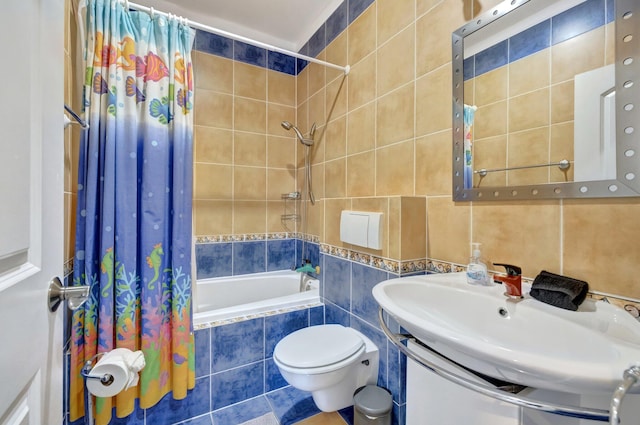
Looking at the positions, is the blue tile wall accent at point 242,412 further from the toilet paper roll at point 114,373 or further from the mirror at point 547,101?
the mirror at point 547,101

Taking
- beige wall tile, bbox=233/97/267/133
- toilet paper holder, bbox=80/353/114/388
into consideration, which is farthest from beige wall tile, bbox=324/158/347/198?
toilet paper holder, bbox=80/353/114/388

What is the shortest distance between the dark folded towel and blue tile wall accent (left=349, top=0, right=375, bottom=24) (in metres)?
1.81

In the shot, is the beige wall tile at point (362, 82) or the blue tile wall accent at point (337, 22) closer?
the beige wall tile at point (362, 82)

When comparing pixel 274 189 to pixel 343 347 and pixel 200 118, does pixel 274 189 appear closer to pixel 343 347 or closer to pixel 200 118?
pixel 200 118

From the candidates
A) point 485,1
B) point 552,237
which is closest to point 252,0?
point 485,1

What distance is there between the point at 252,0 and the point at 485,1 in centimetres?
168

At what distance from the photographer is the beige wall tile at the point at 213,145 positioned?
2.30 m

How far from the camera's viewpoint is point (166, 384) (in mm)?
1452

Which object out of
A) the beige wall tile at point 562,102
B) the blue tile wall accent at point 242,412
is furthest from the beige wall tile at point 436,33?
the blue tile wall accent at point 242,412

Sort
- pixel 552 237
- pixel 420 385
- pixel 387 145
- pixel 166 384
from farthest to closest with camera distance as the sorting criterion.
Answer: pixel 387 145
pixel 166 384
pixel 420 385
pixel 552 237

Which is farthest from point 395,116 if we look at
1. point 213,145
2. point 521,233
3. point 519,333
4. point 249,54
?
point 249,54

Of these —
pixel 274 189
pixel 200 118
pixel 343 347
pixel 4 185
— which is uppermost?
pixel 200 118

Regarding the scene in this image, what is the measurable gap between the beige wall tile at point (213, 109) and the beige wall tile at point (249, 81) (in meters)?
0.14

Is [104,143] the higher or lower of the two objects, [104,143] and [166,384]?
the higher
